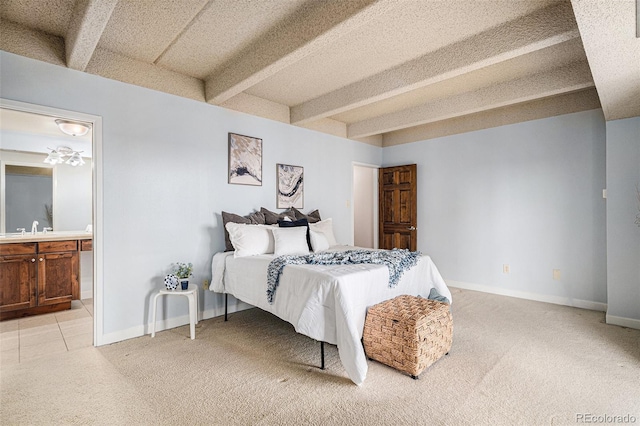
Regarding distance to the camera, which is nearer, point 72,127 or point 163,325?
point 163,325

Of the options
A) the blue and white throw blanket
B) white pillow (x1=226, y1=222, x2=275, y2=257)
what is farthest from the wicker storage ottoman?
white pillow (x1=226, y1=222, x2=275, y2=257)

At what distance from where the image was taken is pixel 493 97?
3645 mm

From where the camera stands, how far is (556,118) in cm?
407

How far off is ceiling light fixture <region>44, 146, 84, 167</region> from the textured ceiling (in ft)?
8.24

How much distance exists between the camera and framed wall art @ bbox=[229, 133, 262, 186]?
12.5ft

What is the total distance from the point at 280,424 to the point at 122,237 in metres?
2.28

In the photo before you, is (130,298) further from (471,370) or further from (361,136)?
(361,136)

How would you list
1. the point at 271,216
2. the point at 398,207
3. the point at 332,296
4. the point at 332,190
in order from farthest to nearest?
the point at 398,207 → the point at 332,190 → the point at 271,216 → the point at 332,296

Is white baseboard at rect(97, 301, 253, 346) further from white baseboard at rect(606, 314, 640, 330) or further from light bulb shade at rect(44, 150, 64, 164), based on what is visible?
white baseboard at rect(606, 314, 640, 330)

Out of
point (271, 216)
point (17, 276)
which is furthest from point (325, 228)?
point (17, 276)

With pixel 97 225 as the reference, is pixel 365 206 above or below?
above

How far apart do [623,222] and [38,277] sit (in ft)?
21.7

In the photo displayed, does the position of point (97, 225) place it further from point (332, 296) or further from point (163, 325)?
point (332, 296)

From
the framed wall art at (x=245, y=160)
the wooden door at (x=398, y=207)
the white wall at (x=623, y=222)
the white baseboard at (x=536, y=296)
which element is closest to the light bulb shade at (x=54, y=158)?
the framed wall art at (x=245, y=160)
